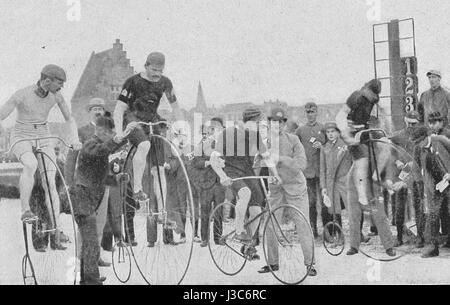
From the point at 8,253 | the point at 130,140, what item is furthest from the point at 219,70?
the point at 8,253

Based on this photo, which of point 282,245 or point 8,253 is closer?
point 282,245

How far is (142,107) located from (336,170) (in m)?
2.38

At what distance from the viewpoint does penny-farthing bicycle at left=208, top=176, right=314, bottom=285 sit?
5859 mm

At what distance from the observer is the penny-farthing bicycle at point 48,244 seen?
244 inches

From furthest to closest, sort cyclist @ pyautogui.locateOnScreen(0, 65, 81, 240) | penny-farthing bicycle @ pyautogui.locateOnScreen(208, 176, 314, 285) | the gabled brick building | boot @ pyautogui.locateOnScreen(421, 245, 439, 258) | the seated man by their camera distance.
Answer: the gabled brick building
cyclist @ pyautogui.locateOnScreen(0, 65, 81, 240)
boot @ pyautogui.locateOnScreen(421, 245, 439, 258)
the seated man
penny-farthing bicycle @ pyautogui.locateOnScreen(208, 176, 314, 285)

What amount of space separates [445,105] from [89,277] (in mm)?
4600

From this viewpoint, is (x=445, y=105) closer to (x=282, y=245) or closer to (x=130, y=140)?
(x=282, y=245)

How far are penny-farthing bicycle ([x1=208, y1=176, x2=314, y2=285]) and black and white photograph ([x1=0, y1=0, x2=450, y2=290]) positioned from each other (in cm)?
2

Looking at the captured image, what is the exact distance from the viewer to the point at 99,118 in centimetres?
623

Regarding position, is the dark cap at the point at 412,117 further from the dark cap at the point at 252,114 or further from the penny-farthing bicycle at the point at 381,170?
the dark cap at the point at 252,114

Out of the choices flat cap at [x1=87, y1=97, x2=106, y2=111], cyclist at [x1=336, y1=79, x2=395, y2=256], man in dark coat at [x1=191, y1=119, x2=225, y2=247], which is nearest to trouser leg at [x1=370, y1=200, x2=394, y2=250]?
cyclist at [x1=336, y1=79, x2=395, y2=256]

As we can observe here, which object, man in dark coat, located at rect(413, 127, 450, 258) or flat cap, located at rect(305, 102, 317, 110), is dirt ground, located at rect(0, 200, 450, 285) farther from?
flat cap, located at rect(305, 102, 317, 110)

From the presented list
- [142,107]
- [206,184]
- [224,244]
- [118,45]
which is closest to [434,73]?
[206,184]

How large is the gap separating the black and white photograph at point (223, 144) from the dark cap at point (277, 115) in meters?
0.03
